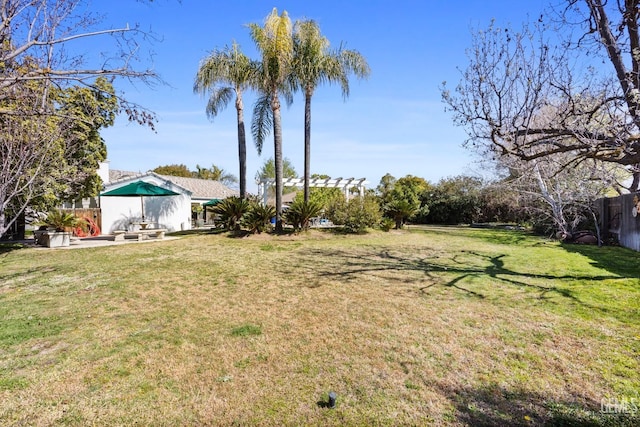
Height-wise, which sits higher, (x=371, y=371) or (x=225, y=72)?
(x=225, y=72)

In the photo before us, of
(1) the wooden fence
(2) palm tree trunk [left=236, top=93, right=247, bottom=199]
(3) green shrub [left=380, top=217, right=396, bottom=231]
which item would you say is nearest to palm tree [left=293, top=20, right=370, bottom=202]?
(2) palm tree trunk [left=236, top=93, right=247, bottom=199]

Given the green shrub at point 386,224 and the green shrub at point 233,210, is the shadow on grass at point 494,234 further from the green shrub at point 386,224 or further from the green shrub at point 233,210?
the green shrub at point 233,210

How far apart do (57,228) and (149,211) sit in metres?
6.83

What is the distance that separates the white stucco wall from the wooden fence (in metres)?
20.2

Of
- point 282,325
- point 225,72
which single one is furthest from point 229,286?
point 225,72

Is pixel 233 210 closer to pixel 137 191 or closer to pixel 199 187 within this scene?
pixel 137 191

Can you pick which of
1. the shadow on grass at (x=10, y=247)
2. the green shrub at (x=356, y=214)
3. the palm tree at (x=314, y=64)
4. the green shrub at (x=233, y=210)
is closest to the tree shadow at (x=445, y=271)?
the green shrub at (x=356, y=214)

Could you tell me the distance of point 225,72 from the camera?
14.4m

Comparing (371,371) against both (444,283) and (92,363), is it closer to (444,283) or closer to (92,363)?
(92,363)

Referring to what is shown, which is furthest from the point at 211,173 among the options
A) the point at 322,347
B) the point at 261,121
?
the point at 322,347

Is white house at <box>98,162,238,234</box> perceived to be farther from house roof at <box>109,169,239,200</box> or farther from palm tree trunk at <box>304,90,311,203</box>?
palm tree trunk at <box>304,90,311,203</box>

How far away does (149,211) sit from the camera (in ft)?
66.6

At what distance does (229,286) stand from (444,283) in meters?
4.03

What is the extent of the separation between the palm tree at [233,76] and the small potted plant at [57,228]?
688cm
